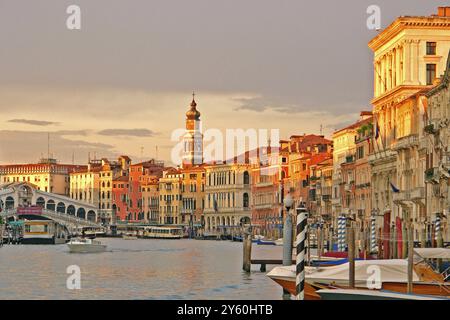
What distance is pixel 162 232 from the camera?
119 metres

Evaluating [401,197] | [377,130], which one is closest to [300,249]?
[401,197]

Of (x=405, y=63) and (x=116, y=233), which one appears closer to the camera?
(x=405, y=63)

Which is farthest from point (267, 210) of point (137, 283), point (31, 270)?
point (137, 283)

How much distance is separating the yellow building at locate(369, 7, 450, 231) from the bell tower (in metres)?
79.2

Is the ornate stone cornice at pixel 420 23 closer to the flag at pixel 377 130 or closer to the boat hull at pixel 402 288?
the flag at pixel 377 130

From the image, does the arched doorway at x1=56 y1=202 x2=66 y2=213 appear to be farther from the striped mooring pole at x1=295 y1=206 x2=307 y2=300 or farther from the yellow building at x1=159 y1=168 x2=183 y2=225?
the striped mooring pole at x1=295 y1=206 x2=307 y2=300

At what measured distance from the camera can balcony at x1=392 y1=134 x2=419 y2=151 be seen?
149 feet

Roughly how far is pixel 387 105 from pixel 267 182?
173ft

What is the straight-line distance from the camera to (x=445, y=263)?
1045 inches

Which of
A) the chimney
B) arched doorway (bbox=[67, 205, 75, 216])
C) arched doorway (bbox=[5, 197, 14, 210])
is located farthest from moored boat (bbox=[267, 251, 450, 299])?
arched doorway (bbox=[67, 205, 75, 216])

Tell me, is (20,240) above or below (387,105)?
below

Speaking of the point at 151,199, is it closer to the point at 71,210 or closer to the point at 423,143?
the point at 71,210

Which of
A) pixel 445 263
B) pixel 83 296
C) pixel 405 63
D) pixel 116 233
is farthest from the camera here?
pixel 116 233
